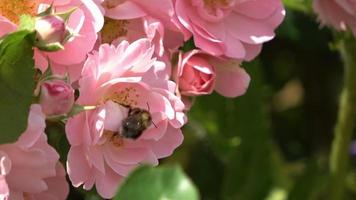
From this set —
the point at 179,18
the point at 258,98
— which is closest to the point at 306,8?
the point at 258,98

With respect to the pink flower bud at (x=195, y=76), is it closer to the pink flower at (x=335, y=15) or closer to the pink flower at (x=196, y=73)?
the pink flower at (x=196, y=73)

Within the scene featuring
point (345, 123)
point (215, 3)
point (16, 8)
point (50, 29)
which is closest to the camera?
point (50, 29)

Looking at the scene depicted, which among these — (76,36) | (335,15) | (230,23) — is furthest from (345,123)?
(76,36)

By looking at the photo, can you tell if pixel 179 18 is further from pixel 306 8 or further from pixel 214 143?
pixel 214 143

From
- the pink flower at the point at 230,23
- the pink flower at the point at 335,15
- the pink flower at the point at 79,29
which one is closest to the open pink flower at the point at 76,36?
the pink flower at the point at 79,29

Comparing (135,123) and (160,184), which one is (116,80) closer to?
(135,123)

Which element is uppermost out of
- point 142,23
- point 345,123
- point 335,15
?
point 142,23
